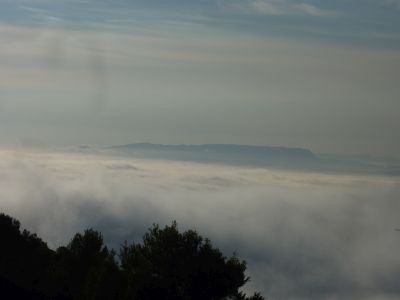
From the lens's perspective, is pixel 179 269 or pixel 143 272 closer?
pixel 143 272

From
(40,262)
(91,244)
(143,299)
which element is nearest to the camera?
(143,299)

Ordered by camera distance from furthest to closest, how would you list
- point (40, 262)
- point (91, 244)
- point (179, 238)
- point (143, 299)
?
point (40, 262), point (91, 244), point (179, 238), point (143, 299)

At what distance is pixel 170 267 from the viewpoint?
114 metres

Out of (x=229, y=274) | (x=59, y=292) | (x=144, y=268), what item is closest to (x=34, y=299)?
(x=59, y=292)

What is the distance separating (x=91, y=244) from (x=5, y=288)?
1158 cm

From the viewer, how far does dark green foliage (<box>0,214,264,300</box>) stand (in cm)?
11119

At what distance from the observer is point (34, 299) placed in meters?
118

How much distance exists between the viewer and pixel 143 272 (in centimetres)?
11225

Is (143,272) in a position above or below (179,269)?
below

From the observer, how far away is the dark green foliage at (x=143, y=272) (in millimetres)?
111188

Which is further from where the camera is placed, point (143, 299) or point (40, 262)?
point (40, 262)

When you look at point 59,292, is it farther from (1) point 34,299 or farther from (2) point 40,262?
(2) point 40,262

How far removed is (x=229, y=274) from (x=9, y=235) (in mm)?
36117

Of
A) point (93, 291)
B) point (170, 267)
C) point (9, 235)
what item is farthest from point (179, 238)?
point (9, 235)
